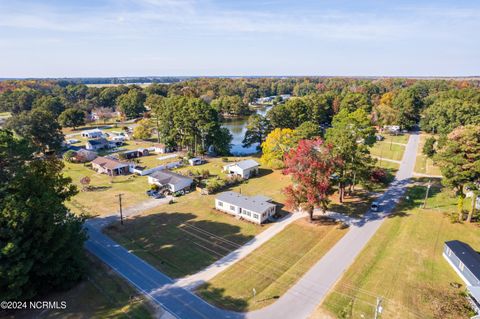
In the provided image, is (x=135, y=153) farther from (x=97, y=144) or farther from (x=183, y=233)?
(x=183, y=233)

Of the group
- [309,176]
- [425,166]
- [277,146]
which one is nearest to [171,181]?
[277,146]

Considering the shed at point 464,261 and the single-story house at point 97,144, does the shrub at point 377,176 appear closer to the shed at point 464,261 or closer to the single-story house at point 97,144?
the shed at point 464,261

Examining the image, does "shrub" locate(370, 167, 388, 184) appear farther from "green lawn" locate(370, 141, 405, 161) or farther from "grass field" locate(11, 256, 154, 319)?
"grass field" locate(11, 256, 154, 319)

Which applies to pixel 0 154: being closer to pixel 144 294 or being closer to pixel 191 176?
pixel 144 294

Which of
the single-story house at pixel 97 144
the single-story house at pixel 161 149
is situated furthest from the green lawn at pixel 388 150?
the single-story house at pixel 97 144

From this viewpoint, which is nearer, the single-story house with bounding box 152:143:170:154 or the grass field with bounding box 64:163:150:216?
the grass field with bounding box 64:163:150:216

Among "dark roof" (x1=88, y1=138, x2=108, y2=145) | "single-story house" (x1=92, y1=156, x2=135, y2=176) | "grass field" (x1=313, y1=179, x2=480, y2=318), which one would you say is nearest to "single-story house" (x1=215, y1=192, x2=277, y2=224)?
"grass field" (x1=313, y1=179, x2=480, y2=318)
